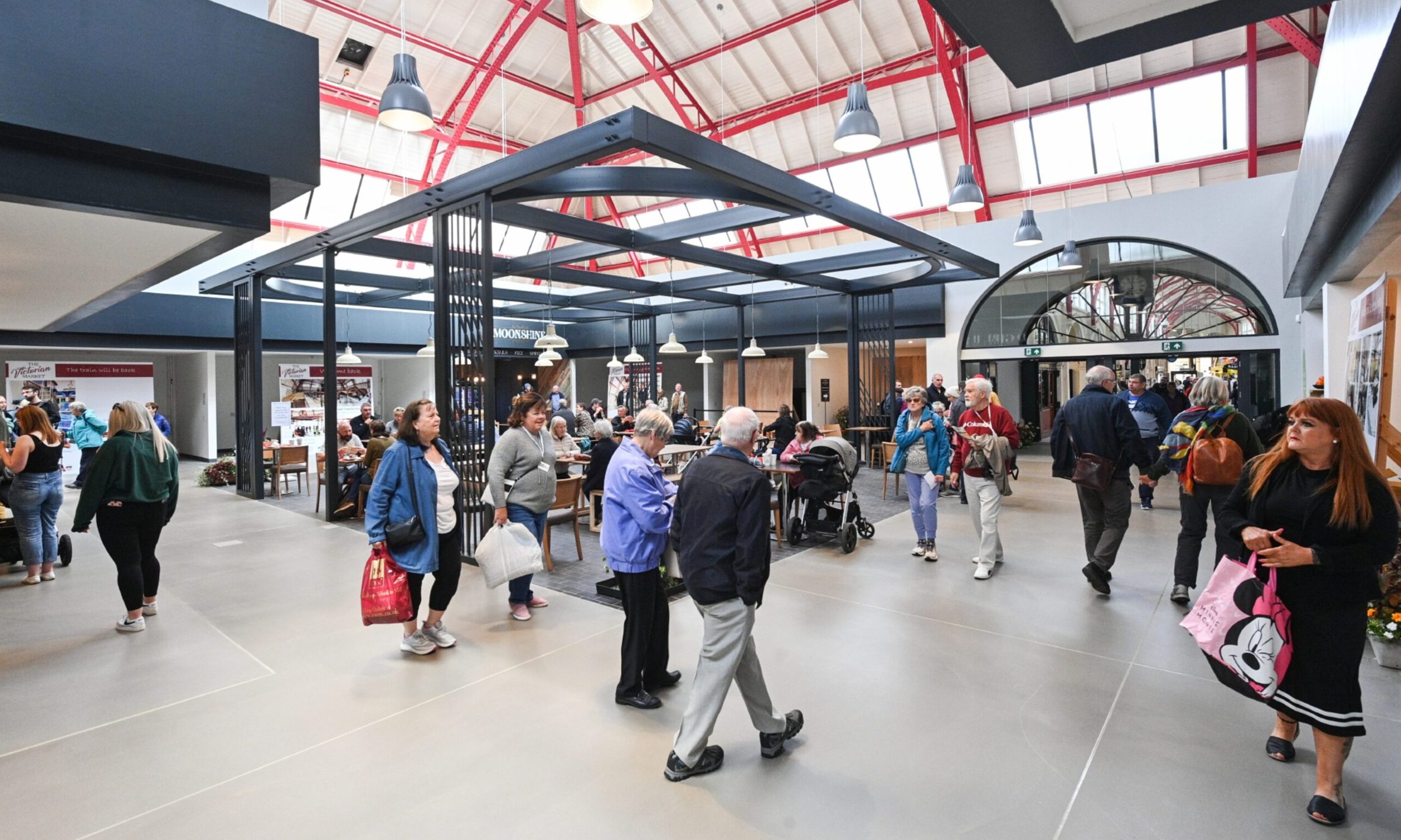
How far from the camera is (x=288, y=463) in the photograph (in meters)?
10.7

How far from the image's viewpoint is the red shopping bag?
3.69m

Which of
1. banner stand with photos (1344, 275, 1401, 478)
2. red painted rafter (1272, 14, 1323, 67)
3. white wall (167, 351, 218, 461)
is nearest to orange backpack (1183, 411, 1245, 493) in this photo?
banner stand with photos (1344, 275, 1401, 478)

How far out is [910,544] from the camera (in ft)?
22.4

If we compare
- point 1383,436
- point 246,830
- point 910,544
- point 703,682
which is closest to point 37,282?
point 246,830

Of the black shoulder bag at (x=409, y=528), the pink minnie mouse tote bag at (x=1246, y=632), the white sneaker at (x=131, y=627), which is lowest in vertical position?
the white sneaker at (x=131, y=627)

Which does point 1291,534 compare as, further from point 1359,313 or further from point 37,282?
point 37,282

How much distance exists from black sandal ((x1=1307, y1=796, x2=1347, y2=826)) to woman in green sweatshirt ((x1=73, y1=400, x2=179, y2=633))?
19.5ft

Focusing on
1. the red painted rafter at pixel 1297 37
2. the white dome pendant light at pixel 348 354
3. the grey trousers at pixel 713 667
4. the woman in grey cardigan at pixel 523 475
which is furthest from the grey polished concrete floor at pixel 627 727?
the red painted rafter at pixel 1297 37

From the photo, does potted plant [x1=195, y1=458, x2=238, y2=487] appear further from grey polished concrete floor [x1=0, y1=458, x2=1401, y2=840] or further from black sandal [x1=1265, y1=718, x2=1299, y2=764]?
black sandal [x1=1265, y1=718, x2=1299, y2=764]

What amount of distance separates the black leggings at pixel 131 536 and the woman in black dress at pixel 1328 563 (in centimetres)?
601

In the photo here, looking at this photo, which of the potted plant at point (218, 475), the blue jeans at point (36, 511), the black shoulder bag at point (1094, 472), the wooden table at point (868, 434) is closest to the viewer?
the black shoulder bag at point (1094, 472)

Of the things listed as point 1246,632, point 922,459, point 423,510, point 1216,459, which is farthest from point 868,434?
point 1246,632

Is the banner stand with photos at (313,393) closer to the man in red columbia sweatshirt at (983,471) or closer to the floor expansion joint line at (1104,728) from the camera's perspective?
the man in red columbia sweatshirt at (983,471)

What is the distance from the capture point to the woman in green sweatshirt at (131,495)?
421cm
